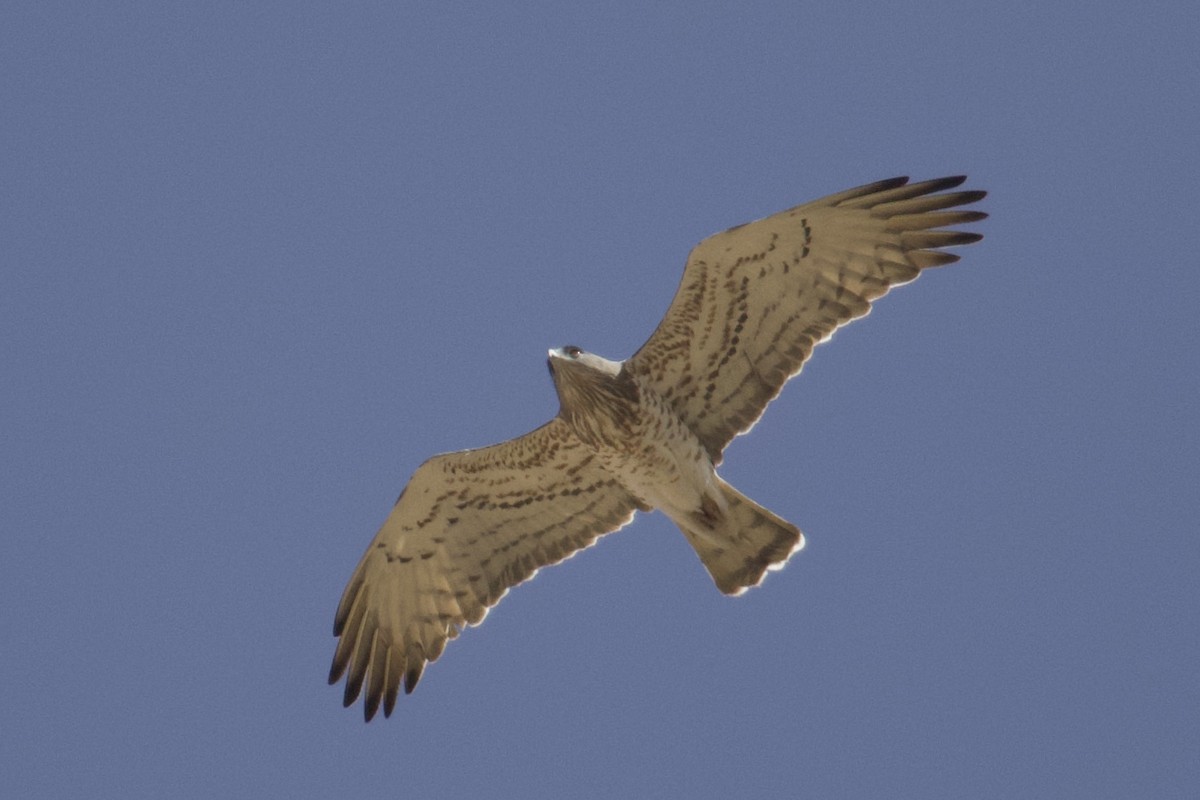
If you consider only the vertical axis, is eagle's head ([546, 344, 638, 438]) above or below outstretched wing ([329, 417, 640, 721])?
above

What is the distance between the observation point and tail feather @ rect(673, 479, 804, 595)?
12.4 meters

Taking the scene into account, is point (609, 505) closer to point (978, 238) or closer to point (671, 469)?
point (671, 469)

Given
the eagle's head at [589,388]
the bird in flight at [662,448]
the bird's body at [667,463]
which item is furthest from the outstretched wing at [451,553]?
the eagle's head at [589,388]

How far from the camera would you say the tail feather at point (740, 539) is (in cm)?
1238

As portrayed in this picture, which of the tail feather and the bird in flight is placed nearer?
the bird in flight

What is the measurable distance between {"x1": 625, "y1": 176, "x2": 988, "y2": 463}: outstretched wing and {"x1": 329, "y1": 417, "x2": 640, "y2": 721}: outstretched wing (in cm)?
107

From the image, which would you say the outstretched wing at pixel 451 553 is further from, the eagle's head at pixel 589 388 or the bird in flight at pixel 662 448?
the eagle's head at pixel 589 388

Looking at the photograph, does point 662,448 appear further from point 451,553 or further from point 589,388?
point 451,553

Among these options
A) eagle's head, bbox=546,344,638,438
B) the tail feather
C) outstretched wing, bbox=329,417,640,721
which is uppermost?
eagle's head, bbox=546,344,638,438

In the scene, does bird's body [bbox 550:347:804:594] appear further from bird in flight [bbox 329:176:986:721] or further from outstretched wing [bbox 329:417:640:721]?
outstretched wing [bbox 329:417:640:721]

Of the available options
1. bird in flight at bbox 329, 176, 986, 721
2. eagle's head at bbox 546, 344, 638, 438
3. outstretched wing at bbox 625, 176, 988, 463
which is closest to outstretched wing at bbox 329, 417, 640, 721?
bird in flight at bbox 329, 176, 986, 721

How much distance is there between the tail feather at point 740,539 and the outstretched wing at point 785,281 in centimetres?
42

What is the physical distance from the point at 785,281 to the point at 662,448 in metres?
1.48

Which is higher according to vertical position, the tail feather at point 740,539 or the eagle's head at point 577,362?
the eagle's head at point 577,362
